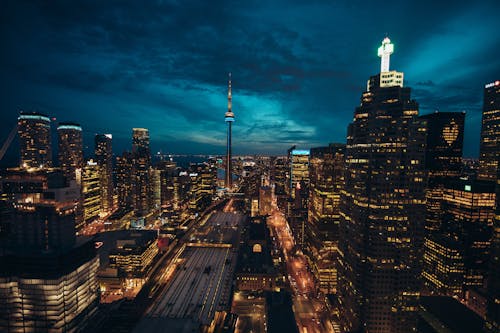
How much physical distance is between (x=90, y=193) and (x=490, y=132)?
21874 cm

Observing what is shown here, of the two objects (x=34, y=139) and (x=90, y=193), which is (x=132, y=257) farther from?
(x=34, y=139)

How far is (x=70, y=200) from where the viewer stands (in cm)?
6525

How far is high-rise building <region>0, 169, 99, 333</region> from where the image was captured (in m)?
56.0

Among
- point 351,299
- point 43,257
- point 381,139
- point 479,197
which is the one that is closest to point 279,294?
point 351,299

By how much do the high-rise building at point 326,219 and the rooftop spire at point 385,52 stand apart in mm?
38106

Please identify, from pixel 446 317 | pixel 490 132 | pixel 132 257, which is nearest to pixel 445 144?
pixel 490 132

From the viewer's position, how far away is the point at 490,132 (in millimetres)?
109188

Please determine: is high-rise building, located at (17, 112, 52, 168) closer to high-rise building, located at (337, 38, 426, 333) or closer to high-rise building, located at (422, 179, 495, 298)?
high-rise building, located at (337, 38, 426, 333)

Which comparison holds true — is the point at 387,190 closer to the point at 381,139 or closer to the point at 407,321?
the point at 381,139

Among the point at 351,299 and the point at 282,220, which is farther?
the point at 282,220

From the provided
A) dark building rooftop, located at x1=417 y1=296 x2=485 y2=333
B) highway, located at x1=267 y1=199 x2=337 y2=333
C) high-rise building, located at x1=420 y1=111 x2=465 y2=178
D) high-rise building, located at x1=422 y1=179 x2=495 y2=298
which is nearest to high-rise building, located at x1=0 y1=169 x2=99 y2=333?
highway, located at x1=267 y1=199 x2=337 y2=333

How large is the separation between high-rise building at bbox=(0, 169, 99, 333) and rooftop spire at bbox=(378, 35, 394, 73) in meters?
83.7

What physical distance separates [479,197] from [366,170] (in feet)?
221

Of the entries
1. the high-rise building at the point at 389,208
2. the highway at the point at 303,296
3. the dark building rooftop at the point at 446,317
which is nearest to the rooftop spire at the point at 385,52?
the high-rise building at the point at 389,208
